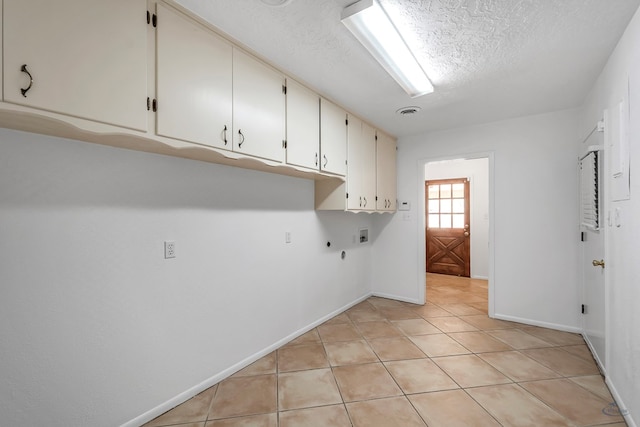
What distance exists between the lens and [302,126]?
96.3 inches

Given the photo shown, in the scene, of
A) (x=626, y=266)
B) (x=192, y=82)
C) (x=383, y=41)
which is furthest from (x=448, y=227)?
(x=192, y=82)

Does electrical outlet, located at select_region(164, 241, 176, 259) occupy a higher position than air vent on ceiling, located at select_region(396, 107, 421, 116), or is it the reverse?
air vent on ceiling, located at select_region(396, 107, 421, 116)

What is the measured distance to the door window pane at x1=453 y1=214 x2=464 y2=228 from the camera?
5773mm

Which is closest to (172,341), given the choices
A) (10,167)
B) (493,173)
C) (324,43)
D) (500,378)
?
(10,167)

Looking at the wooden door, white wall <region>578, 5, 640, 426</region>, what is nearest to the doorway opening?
the wooden door

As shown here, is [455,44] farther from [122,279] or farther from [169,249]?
[122,279]

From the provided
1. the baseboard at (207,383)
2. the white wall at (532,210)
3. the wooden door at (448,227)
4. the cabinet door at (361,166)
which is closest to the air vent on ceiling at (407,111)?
the cabinet door at (361,166)

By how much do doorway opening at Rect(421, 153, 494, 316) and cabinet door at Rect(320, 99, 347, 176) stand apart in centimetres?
309

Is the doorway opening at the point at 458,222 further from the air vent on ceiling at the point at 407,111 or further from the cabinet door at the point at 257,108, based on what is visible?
the cabinet door at the point at 257,108

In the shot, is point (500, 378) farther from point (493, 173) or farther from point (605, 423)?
point (493, 173)

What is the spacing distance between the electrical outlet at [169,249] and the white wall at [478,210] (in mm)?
5035

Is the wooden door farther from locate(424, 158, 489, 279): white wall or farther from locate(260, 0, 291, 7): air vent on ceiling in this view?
locate(260, 0, 291, 7): air vent on ceiling

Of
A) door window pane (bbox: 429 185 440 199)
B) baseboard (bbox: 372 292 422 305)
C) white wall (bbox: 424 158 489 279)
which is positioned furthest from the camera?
door window pane (bbox: 429 185 440 199)

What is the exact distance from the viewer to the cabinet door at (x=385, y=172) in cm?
372
